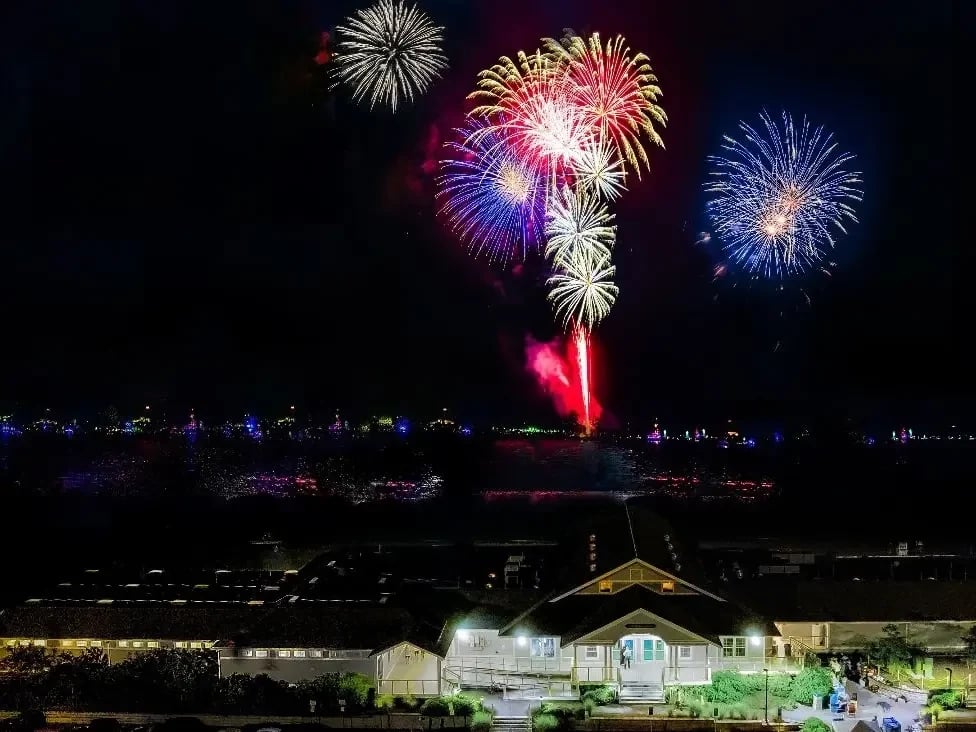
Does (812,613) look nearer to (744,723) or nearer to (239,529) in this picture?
(744,723)

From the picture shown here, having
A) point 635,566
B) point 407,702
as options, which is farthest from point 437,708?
point 635,566

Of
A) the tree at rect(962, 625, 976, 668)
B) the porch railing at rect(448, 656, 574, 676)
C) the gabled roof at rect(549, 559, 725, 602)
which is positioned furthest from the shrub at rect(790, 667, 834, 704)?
the porch railing at rect(448, 656, 574, 676)

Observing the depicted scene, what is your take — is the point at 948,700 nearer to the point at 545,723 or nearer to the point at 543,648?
the point at 545,723

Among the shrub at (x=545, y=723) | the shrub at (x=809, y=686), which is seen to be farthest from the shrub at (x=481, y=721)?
the shrub at (x=809, y=686)

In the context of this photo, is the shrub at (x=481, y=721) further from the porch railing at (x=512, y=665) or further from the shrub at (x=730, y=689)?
the shrub at (x=730, y=689)

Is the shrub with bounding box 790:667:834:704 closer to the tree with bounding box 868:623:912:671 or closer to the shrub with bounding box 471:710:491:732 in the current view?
the tree with bounding box 868:623:912:671
